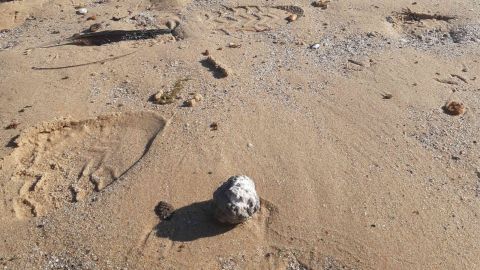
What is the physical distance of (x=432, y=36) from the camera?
613cm

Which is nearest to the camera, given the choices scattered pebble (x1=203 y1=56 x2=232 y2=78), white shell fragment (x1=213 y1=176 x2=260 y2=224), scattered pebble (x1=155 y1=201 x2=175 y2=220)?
white shell fragment (x1=213 y1=176 x2=260 y2=224)

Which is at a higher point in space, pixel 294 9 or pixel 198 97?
pixel 294 9

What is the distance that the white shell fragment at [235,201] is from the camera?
3.70 metres

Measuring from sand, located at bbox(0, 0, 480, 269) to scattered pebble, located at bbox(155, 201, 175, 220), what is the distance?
0.14ft

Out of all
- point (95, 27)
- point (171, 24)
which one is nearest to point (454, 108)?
point (171, 24)

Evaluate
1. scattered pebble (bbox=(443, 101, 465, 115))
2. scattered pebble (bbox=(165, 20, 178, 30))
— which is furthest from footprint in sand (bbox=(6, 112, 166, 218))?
scattered pebble (bbox=(443, 101, 465, 115))

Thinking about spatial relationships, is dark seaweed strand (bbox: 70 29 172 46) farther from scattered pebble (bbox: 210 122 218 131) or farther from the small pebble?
scattered pebble (bbox: 210 122 218 131)

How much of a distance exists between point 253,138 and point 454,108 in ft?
6.69

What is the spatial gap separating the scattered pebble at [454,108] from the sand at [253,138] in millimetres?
68

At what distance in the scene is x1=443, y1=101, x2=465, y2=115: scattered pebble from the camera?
493 cm

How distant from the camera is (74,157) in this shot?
465cm

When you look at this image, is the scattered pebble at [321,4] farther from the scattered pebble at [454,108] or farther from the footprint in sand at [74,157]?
the footprint in sand at [74,157]

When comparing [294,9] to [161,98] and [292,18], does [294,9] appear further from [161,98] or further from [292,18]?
[161,98]

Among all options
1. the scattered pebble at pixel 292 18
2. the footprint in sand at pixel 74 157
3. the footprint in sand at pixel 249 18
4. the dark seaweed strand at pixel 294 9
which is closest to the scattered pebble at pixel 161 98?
the footprint in sand at pixel 74 157
